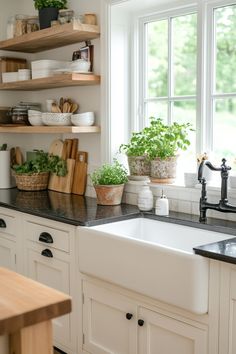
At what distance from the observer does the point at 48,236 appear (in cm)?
300

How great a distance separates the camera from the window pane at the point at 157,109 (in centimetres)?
340

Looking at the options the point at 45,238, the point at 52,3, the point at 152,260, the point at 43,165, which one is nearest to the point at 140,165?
the point at 45,238

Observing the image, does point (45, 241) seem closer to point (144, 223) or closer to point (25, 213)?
point (25, 213)

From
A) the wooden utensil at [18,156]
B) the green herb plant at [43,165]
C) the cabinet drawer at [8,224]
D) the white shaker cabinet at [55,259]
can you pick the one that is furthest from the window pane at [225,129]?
the wooden utensil at [18,156]

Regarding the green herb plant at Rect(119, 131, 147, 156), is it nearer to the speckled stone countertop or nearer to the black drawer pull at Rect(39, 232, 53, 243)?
the speckled stone countertop

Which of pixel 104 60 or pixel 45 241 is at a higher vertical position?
pixel 104 60

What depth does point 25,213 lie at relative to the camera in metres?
3.20

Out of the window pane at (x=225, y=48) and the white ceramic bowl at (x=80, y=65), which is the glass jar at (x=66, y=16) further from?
the window pane at (x=225, y=48)

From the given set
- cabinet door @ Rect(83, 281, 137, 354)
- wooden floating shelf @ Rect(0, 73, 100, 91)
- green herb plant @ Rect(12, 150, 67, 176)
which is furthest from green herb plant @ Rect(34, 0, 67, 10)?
cabinet door @ Rect(83, 281, 137, 354)

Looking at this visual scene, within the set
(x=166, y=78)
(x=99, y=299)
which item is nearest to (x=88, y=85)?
(x=166, y=78)

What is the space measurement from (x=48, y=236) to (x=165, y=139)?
3.07 feet

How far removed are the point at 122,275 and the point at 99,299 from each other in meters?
0.31

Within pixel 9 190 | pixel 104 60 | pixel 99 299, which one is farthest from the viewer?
pixel 9 190

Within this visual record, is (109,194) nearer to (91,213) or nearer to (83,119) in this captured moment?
(91,213)
